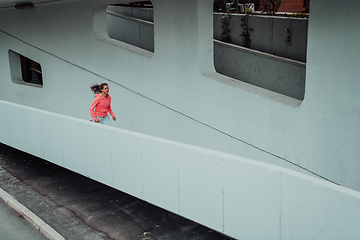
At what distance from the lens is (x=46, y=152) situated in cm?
882

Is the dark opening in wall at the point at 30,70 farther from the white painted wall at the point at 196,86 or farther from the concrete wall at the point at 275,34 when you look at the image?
the concrete wall at the point at 275,34

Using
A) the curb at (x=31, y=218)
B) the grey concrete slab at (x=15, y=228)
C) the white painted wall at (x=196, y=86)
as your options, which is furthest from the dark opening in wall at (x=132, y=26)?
the grey concrete slab at (x=15, y=228)

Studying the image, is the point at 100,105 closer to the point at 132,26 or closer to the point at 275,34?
the point at 275,34

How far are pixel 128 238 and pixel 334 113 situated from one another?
173 inches

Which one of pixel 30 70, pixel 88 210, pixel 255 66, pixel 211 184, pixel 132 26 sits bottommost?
pixel 88 210

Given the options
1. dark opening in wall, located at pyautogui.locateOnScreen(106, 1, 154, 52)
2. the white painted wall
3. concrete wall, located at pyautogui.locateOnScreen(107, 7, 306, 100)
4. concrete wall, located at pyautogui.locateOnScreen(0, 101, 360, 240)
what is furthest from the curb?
dark opening in wall, located at pyautogui.locateOnScreen(106, 1, 154, 52)

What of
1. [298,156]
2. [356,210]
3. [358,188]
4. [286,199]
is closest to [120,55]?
[298,156]

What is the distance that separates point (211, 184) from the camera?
5547 millimetres

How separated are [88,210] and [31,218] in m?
1.03

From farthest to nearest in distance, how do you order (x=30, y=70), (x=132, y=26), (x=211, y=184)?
(x=30, y=70), (x=132, y=26), (x=211, y=184)

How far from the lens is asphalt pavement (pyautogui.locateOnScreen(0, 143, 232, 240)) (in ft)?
21.6

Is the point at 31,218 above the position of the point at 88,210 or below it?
above

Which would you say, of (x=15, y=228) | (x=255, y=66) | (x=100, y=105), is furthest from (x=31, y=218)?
(x=255, y=66)

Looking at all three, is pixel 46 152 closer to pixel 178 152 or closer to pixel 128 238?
pixel 128 238
